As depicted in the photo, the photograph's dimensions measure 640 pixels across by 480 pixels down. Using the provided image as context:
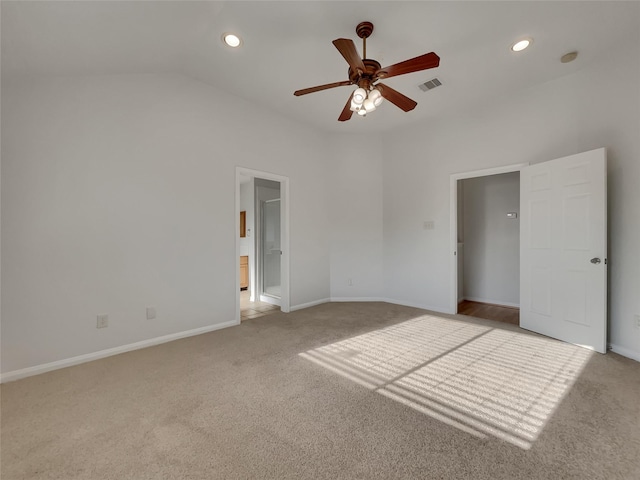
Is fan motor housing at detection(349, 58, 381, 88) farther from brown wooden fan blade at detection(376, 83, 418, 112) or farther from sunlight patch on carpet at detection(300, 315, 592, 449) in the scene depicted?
sunlight patch on carpet at detection(300, 315, 592, 449)

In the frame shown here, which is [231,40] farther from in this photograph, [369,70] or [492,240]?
[492,240]

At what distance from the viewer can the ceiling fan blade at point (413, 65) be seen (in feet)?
6.61

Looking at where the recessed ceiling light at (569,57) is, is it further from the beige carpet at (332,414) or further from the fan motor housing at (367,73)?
the beige carpet at (332,414)

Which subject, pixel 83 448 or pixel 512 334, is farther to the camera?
pixel 512 334

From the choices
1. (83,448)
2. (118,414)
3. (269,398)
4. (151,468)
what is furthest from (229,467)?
(118,414)

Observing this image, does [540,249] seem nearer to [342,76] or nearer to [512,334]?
[512,334]

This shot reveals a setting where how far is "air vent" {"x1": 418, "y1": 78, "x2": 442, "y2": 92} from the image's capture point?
3359mm

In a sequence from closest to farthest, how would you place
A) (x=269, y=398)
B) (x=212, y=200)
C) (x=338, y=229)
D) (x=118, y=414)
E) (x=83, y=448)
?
(x=83, y=448), (x=118, y=414), (x=269, y=398), (x=212, y=200), (x=338, y=229)

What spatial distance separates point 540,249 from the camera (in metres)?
3.33

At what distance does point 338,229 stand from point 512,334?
2950mm

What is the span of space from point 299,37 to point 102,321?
3.31m

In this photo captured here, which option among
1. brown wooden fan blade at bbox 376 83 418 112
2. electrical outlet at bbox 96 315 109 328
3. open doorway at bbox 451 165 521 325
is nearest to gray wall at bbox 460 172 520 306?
open doorway at bbox 451 165 521 325

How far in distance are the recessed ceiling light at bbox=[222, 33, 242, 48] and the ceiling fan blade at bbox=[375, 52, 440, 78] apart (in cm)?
140

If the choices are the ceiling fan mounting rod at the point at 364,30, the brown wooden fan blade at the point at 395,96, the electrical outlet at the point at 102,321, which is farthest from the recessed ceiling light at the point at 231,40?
the electrical outlet at the point at 102,321
